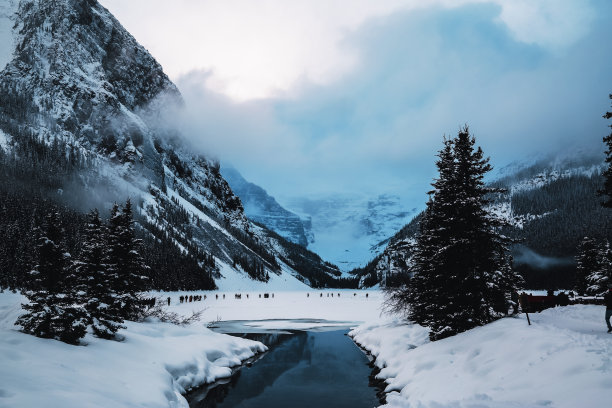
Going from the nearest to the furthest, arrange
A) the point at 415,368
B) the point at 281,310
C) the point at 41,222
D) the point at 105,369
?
1. the point at 105,369
2. the point at 415,368
3. the point at 281,310
4. the point at 41,222

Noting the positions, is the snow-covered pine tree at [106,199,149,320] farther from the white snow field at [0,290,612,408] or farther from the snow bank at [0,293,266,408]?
the white snow field at [0,290,612,408]

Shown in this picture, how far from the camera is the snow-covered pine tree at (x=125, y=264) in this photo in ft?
76.6

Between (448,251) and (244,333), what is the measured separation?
22426mm

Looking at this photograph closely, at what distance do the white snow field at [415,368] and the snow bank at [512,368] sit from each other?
33 millimetres

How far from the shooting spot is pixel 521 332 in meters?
14.5

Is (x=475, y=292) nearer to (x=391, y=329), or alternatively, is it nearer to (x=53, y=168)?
(x=391, y=329)

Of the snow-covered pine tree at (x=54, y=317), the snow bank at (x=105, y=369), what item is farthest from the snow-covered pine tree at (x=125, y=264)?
the snow-covered pine tree at (x=54, y=317)

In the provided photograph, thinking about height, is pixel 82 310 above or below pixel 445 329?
above

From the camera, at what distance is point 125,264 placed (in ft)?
80.7

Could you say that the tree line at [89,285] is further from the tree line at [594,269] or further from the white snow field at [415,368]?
the tree line at [594,269]

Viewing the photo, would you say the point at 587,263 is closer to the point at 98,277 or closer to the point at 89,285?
the point at 98,277

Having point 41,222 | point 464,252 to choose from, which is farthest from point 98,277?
point 41,222

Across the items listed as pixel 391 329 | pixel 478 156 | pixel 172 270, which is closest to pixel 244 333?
pixel 391 329

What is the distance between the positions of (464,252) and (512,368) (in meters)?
8.79
